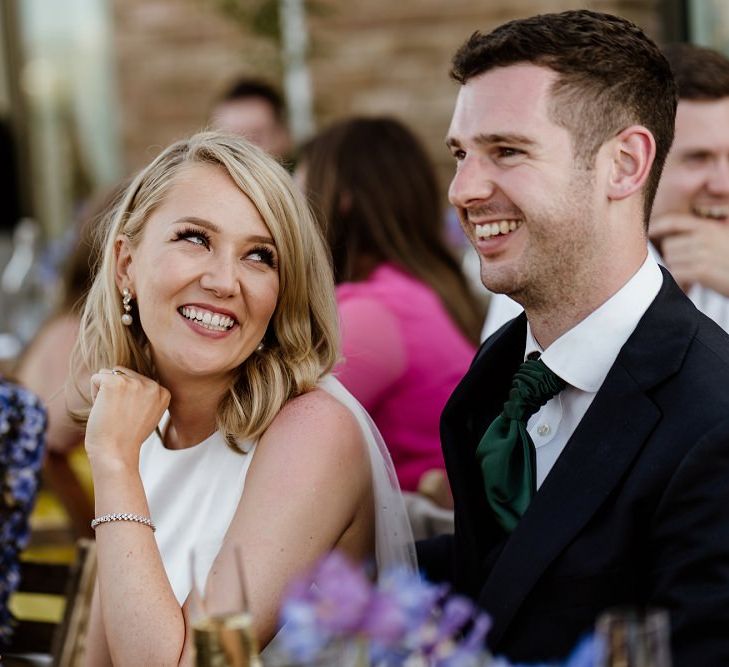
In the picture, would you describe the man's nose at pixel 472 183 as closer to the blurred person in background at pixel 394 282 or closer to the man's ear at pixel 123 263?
the man's ear at pixel 123 263

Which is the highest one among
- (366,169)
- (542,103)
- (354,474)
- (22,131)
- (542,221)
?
(22,131)

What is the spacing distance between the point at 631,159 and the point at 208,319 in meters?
0.91

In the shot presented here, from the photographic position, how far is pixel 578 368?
2.08m

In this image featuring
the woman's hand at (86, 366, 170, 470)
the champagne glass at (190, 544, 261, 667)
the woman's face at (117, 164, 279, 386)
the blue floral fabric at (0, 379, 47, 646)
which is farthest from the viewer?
the blue floral fabric at (0, 379, 47, 646)

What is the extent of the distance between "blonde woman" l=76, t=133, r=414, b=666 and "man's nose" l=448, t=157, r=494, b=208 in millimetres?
468

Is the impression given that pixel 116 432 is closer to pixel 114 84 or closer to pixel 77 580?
pixel 77 580

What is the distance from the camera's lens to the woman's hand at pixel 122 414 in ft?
7.65

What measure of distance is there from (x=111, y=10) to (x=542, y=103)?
659 cm

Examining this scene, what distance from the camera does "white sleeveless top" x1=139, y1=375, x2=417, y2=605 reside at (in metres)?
2.49

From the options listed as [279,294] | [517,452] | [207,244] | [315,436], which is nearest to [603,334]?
[517,452]

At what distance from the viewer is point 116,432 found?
236 centimetres

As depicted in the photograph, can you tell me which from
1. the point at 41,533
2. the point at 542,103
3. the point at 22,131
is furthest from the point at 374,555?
the point at 22,131

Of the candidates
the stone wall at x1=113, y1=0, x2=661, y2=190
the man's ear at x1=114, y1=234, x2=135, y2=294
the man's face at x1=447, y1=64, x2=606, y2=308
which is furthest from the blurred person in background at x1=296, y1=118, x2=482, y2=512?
the stone wall at x1=113, y1=0, x2=661, y2=190

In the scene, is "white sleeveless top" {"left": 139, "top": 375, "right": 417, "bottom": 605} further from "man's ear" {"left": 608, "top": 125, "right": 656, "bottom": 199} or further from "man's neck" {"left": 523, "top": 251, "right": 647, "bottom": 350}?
"man's ear" {"left": 608, "top": 125, "right": 656, "bottom": 199}
